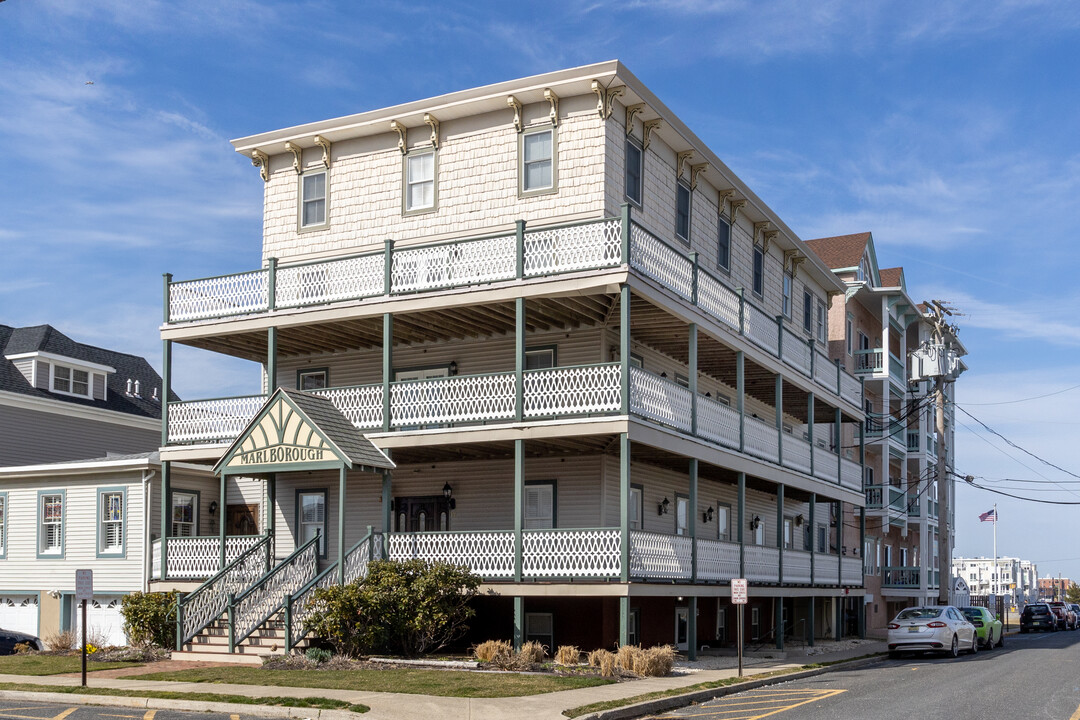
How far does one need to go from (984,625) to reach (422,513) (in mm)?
17432

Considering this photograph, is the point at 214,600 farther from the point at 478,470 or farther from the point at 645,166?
the point at 645,166

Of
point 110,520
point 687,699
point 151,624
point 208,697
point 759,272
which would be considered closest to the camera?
point 208,697

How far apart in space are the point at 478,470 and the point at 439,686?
Result: 10060 mm

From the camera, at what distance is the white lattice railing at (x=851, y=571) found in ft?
123

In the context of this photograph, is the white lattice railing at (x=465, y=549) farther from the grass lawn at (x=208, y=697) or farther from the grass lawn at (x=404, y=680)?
the grass lawn at (x=208, y=697)

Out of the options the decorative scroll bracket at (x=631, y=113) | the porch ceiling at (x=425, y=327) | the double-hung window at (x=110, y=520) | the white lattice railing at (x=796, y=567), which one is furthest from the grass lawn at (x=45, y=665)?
the white lattice railing at (x=796, y=567)

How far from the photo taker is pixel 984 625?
115ft

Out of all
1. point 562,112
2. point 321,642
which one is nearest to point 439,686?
point 321,642

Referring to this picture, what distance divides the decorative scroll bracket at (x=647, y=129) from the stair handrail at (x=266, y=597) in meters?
11.9

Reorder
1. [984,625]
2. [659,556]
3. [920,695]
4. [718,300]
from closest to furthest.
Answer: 1. [920,695]
2. [659,556]
3. [718,300]
4. [984,625]

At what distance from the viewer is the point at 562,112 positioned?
2731 cm

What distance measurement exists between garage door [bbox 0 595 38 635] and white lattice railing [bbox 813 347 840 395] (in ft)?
74.7

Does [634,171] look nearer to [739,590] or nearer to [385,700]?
[739,590]

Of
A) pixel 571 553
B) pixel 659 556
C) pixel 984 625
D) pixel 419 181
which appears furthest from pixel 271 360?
pixel 984 625
